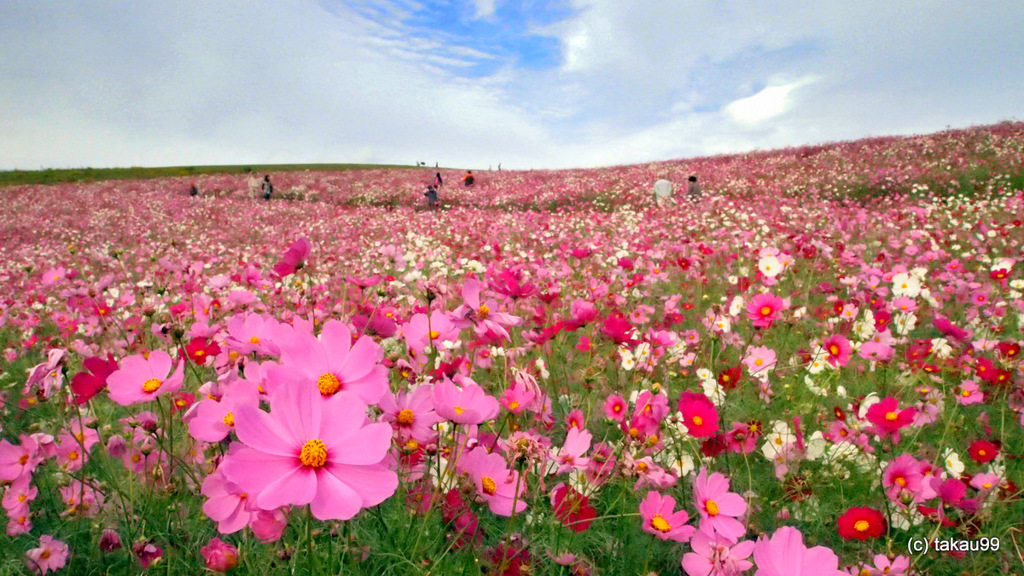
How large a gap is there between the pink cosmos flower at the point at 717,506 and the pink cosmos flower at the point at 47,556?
1570 millimetres

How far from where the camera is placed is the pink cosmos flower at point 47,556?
52.2 inches

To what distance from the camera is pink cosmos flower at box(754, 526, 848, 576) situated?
873 millimetres

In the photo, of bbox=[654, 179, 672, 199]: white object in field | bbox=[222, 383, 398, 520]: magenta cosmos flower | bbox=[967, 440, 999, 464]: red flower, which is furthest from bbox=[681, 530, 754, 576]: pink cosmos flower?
bbox=[654, 179, 672, 199]: white object in field

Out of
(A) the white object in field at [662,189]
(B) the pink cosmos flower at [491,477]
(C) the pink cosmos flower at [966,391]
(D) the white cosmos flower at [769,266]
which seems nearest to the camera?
(B) the pink cosmos flower at [491,477]

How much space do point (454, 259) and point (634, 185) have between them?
36.5 feet

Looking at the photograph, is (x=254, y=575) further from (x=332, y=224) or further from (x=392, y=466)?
(x=332, y=224)

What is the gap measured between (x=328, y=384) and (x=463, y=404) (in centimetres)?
25

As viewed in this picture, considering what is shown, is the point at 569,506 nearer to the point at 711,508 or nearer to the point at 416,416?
the point at 711,508

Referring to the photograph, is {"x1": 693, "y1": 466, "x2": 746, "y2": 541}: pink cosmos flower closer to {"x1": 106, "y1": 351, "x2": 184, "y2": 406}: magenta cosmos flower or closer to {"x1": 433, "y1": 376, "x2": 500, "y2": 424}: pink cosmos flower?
{"x1": 433, "y1": 376, "x2": 500, "y2": 424}: pink cosmos flower

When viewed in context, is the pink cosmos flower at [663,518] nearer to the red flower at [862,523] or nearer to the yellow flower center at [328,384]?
the red flower at [862,523]

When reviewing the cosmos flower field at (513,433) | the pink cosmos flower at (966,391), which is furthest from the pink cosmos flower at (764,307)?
the pink cosmos flower at (966,391)

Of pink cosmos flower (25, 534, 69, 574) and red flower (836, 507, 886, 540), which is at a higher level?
red flower (836, 507, 886, 540)

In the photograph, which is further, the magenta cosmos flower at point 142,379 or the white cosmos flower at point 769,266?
the white cosmos flower at point 769,266

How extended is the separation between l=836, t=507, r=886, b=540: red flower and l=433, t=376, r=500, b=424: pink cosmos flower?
A: 105cm
